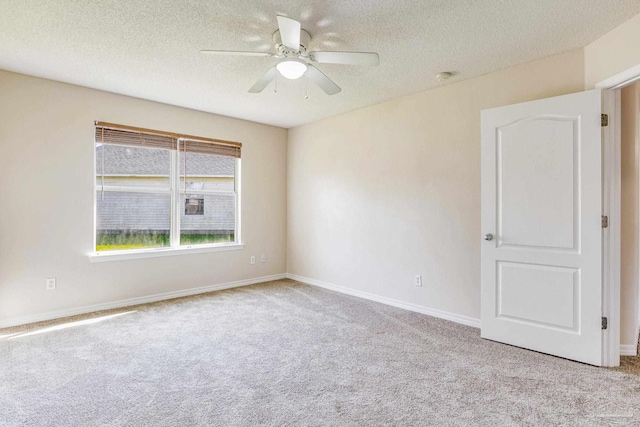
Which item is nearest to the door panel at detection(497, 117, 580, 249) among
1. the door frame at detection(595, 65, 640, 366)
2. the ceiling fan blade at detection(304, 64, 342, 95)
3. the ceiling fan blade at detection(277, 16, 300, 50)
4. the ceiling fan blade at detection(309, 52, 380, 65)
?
the door frame at detection(595, 65, 640, 366)

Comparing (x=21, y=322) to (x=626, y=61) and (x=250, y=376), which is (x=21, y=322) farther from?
(x=626, y=61)

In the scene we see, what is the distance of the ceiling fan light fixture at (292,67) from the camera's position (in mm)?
2338

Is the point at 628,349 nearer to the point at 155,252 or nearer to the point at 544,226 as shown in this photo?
the point at 544,226

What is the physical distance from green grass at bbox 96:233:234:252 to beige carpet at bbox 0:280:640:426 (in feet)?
2.78

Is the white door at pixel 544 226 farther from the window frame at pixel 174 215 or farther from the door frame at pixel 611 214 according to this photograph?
the window frame at pixel 174 215

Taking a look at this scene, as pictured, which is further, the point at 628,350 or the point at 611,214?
the point at 628,350

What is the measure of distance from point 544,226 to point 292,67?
2.34 m

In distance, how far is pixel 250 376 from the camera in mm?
2344

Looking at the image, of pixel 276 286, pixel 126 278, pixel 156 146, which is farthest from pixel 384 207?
pixel 126 278

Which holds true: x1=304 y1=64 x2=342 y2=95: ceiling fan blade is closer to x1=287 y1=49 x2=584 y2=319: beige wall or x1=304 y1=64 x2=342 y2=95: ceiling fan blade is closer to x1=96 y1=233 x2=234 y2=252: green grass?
x1=287 y1=49 x2=584 y2=319: beige wall

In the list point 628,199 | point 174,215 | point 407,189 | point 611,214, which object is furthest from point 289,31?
point 174,215

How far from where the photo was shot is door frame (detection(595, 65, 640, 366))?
248 cm

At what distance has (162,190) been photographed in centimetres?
434

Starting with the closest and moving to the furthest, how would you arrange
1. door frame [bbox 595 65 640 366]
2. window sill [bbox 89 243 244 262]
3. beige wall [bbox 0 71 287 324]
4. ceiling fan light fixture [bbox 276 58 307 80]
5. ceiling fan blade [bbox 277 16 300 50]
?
ceiling fan blade [bbox 277 16 300 50] < ceiling fan light fixture [bbox 276 58 307 80] < door frame [bbox 595 65 640 366] < beige wall [bbox 0 71 287 324] < window sill [bbox 89 243 244 262]
